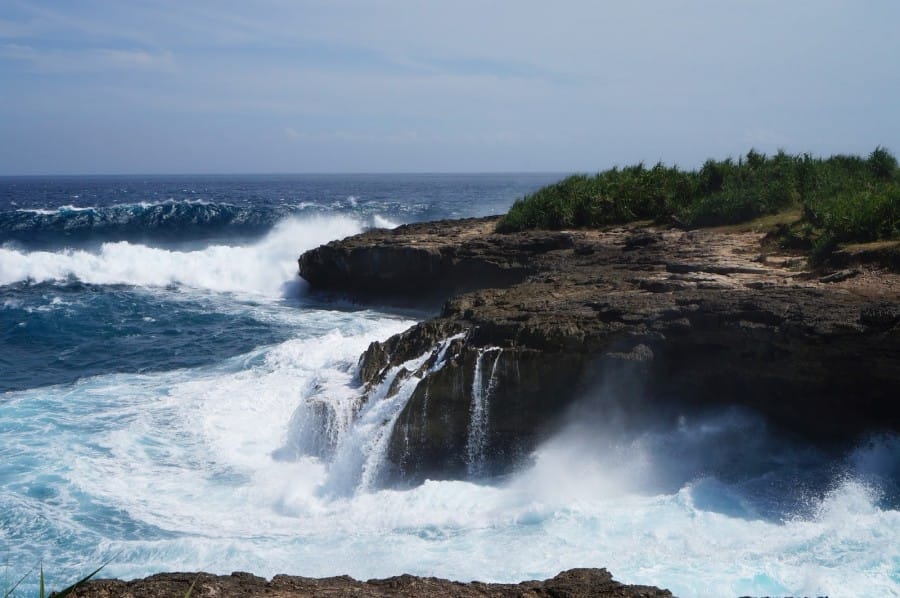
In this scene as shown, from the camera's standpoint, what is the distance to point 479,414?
11.3 meters

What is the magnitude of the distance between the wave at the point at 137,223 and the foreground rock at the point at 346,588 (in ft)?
111

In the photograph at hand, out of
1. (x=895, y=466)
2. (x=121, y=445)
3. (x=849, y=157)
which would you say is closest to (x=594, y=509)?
(x=895, y=466)

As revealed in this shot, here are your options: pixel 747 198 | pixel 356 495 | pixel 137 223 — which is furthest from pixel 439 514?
pixel 137 223

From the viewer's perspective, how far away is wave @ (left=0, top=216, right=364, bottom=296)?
27.2 meters

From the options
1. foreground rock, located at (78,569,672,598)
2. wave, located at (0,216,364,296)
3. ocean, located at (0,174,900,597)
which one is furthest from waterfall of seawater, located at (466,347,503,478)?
wave, located at (0,216,364,296)

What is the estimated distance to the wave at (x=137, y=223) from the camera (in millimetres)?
36969

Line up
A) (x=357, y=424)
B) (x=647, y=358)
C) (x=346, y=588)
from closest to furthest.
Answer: (x=346, y=588) < (x=647, y=358) < (x=357, y=424)

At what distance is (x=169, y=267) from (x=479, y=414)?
807 inches

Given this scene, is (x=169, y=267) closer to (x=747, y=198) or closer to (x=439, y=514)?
(x=747, y=198)

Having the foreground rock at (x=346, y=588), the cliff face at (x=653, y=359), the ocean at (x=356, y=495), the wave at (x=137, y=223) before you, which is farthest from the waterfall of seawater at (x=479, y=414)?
the wave at (x=137, y=223)

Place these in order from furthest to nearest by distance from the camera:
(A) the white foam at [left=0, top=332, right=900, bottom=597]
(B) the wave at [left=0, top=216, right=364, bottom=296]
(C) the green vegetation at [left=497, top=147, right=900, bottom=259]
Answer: (B) the wave at [left=0, top=216, right=364, bottom=296]
(C) the green vegetation at [left=497, top=147, right=900, bottom=259]
(A) the white foam at [left=0, top=332, right=900, bottom=597]

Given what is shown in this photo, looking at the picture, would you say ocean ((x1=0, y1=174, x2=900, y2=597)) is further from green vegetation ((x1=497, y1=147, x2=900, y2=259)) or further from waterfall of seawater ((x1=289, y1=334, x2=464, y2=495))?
green vegetation ((x1=497, y1=147, x2=900, y2=259))

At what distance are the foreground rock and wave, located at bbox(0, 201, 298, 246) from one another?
33826 millimetres

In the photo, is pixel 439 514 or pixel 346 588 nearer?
pixel 346 588
